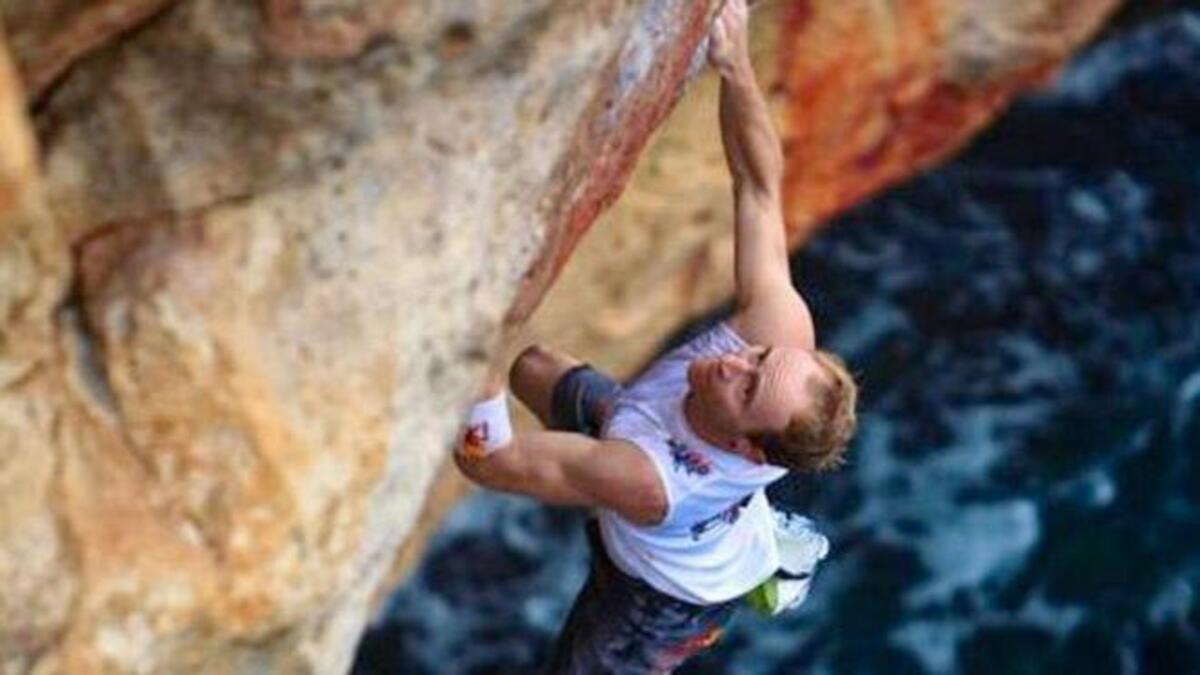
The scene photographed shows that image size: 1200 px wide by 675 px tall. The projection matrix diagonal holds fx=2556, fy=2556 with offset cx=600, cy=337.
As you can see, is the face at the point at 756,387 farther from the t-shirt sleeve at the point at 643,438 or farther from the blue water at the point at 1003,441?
the blue water at the point at 1003,441

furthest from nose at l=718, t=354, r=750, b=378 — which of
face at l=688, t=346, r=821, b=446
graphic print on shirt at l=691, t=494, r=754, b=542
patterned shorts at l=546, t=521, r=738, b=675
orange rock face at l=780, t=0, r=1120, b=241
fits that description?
orange rock face at l=780, t=0, r=1120, b=241

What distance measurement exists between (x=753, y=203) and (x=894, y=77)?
9.40 ft

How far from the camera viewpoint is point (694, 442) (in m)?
4.79

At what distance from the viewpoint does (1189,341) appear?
28.8 feet

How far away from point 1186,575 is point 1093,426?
1.94 feet

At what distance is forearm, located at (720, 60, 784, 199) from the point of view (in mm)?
4977

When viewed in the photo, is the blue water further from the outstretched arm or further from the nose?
the nose

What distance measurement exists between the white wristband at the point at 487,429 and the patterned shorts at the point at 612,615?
0.42 metres

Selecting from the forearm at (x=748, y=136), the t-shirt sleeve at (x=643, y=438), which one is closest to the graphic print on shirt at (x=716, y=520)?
the t-shirt sleeve at (x=643, y=438)

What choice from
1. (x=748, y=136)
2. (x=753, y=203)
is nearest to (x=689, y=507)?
(x=753, y=203)

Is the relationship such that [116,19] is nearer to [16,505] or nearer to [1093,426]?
[16,505]

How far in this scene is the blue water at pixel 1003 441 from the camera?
784 cm

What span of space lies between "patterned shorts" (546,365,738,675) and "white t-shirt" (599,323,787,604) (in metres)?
0.07

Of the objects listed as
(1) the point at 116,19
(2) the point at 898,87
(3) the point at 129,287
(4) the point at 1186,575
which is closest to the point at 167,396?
(3) the point at 129,287
